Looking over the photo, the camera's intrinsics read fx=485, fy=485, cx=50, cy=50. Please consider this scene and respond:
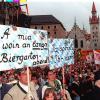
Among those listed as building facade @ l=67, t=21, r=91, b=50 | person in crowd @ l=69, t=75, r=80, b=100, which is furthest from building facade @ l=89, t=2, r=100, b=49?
person in crowd @ l=69, t=75, r=80, b=100

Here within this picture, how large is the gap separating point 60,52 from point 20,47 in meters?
3.07

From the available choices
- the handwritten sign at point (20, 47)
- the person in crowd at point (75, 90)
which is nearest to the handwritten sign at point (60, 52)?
the handwritten sign at point (20, 47)

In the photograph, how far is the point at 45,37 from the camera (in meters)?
8.94

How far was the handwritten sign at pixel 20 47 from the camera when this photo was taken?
7.17 meters

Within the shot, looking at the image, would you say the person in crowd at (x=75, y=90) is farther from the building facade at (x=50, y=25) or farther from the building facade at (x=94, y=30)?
the building facade at (x=94, y=30)

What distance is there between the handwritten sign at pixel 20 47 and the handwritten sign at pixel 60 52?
141cm

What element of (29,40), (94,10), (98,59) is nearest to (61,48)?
(29,40)

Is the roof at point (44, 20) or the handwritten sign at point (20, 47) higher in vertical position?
the roof at point (44, 20)

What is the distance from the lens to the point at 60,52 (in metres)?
10.6

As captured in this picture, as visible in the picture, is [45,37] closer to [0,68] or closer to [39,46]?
[39,46]

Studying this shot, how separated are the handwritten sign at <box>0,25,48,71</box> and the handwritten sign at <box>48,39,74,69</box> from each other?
1.41m

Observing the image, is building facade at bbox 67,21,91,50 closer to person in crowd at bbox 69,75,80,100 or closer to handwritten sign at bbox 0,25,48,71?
person in crowd at bbox 69,75,80,100

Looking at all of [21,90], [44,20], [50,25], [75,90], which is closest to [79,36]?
[44,20]

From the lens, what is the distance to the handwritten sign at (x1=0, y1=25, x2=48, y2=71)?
23.5 ft
